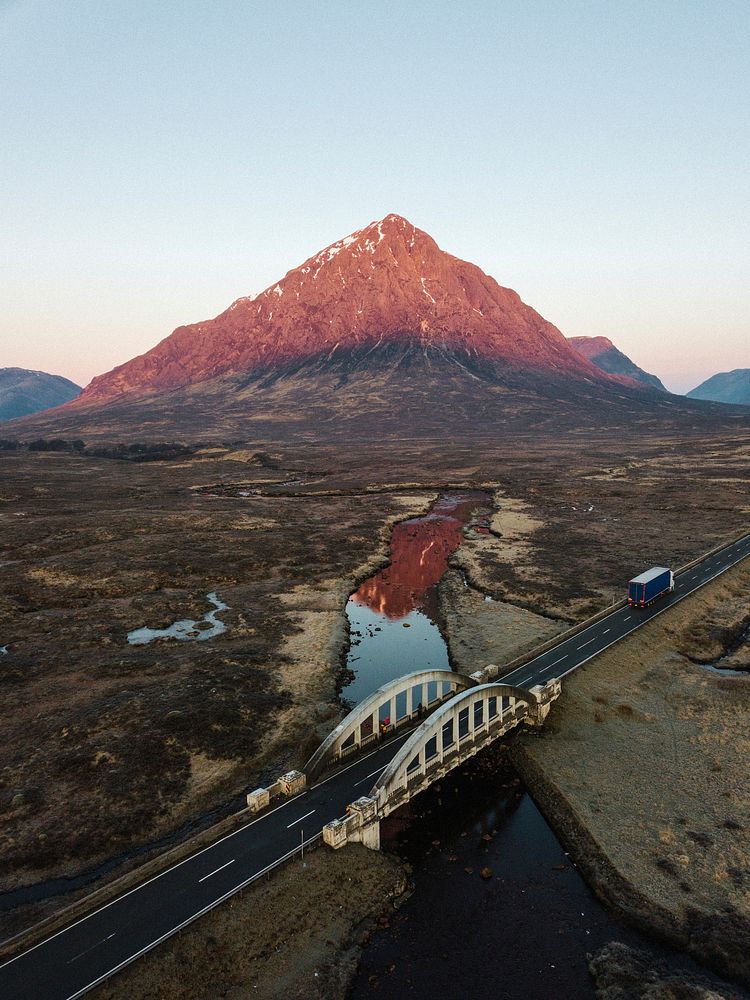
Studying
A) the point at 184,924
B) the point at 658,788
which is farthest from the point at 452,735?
the point at 184,924

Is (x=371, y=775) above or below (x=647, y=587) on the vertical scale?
below

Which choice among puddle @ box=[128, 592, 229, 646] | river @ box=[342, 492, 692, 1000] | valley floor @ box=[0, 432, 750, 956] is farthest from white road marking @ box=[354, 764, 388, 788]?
puddle @ box=[128, 592, 229, 646]

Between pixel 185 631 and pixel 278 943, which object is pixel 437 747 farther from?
pixel 185 631

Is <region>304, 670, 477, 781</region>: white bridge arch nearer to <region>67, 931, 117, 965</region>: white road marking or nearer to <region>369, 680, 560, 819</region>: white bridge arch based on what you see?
<region>369, 680, 560, 819</region>: white bridge arch

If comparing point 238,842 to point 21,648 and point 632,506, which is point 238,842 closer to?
point 21,648

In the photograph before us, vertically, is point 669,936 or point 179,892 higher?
point 179,892

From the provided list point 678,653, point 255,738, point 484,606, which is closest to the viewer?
point 255,738

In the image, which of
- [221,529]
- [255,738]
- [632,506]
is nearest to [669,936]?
[255,738]
